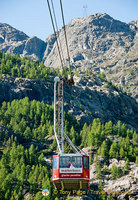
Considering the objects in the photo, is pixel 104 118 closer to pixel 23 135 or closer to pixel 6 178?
pixel 23 135

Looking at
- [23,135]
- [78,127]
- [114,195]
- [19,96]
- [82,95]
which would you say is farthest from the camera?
[82,95]

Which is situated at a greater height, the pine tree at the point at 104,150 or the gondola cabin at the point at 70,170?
the pine tree at the point at 104,150

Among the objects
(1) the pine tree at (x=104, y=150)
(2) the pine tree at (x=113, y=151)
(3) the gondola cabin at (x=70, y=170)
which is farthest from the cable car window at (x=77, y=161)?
(1) the pine tree at (x=104, y=150)

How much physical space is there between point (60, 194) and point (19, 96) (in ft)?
294

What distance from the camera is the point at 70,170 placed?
44.3 m

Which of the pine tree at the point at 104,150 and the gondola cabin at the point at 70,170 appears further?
the pine tree at the point at 104,150

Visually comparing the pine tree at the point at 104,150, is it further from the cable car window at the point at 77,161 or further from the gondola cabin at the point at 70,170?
the cable car window at the point at 77,161

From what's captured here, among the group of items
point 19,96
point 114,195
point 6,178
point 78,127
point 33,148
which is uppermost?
point 19,96

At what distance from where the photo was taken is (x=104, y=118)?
Result: 17538cm

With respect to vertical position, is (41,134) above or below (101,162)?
above

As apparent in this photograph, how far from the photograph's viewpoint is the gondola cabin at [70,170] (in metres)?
44.3

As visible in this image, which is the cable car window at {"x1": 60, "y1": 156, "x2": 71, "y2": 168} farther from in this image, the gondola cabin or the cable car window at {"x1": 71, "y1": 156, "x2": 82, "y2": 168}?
the cable car window at {"x1": 71, "y1": 156, "x2": 82, "y2": 168}

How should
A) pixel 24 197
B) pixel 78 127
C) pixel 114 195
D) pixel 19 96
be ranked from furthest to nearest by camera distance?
pixel 19 96, pixel 78 127, pixel 114 195, pixel 24 197

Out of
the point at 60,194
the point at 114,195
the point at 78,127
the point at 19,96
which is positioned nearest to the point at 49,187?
the point at 60,194
